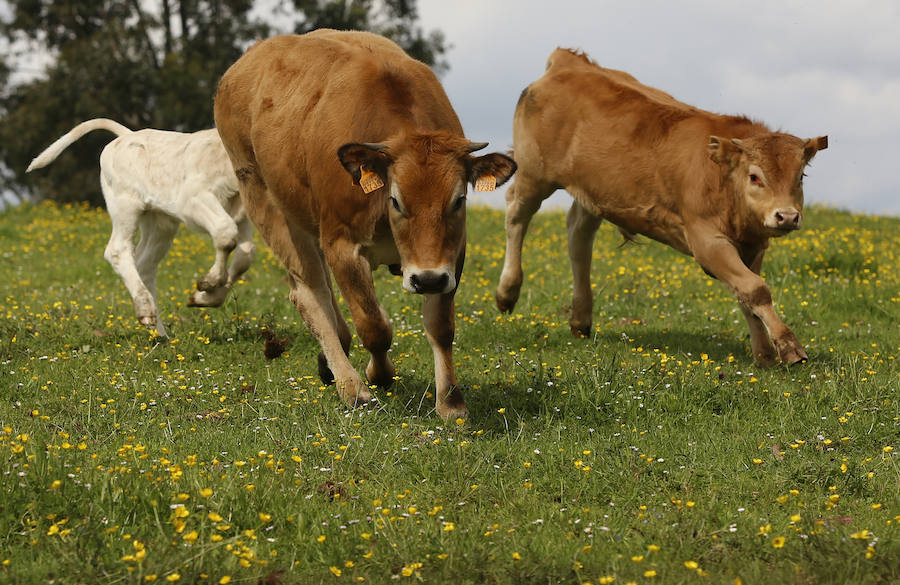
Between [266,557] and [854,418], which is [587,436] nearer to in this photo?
[854,418]

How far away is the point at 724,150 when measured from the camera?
8.34 metres

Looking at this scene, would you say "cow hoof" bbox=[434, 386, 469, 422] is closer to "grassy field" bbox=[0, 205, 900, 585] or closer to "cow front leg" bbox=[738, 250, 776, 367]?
"grassy field" bbox=[0, 205, 900, 585]

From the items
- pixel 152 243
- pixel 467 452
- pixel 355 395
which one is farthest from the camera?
pixel 152 243

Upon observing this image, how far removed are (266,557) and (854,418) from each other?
4.00 m

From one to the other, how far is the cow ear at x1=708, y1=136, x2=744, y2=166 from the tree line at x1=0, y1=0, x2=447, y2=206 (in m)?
25.5

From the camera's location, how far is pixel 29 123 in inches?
1310

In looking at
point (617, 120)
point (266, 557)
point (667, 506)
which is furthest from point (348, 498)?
point (617, 120)

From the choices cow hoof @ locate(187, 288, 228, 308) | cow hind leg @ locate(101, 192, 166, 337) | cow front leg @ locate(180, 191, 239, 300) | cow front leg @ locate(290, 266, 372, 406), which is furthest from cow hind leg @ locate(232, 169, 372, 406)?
cow hind leg @ locate(101, 192, 166, 337)

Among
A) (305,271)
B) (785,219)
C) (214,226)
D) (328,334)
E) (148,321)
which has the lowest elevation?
(148,321)

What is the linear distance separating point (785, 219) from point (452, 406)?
3042 mm

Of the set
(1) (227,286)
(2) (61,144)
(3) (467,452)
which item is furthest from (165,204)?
(3) (467,452)

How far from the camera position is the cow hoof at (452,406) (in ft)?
21.5

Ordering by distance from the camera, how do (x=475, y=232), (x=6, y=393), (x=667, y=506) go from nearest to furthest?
1. (x=667, y=506)
2. (x=6, y=393)
3. (x=475, y=232)

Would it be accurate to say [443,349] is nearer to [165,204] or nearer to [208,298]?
[208,298]
